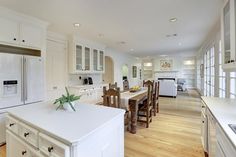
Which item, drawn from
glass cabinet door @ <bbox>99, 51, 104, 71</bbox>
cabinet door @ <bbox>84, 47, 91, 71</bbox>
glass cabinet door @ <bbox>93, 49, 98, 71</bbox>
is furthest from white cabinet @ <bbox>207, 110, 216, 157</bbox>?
glass cabinet door @ <bbox>99, 51, 104, 71</bbox>

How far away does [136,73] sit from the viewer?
421 inches

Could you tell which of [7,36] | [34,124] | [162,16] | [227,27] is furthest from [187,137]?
[7,36]

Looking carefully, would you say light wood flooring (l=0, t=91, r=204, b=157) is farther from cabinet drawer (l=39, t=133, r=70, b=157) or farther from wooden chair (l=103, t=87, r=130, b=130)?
cabinet drawer (l=39, t=133, r=70, b=157)

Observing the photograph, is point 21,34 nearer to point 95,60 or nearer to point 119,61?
point 95,60

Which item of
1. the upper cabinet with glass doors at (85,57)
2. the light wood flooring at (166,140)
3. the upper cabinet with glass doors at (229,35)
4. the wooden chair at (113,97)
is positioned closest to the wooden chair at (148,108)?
the light wood flooring at (166,140)

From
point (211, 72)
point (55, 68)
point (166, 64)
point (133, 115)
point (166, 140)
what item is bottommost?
point (166, 140)

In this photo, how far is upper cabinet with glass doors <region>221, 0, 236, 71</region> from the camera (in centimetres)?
161

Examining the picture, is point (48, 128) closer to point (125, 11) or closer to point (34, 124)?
point (34, 124)

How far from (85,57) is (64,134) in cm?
418

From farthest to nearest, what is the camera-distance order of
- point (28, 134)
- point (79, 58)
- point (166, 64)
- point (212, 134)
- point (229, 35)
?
point (166, 64) → point (79, 58) → point (229, 35) → point (212, 134) → point (28, 134)

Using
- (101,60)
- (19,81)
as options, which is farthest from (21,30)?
(101,60)

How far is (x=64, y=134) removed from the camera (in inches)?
39.2

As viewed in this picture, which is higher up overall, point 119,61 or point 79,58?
point 119,61

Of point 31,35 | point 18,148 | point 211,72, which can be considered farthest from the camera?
point 211,72
